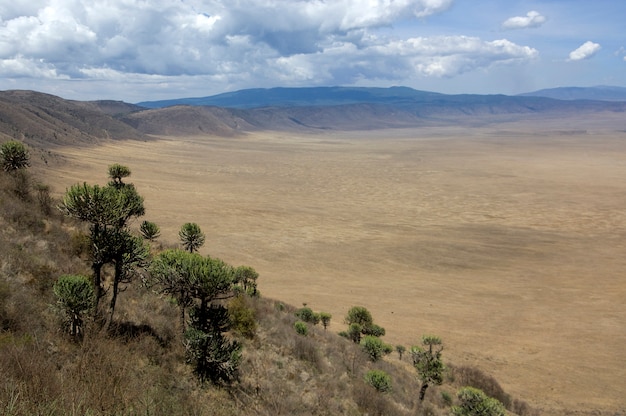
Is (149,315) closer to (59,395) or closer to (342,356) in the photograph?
(342,356)

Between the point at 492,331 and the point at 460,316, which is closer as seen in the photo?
the point at 492,331

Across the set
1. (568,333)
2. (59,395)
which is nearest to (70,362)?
(59,395)

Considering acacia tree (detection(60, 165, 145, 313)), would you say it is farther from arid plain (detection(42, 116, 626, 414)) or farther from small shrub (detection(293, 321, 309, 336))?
arid plain (detection(42, 116, 626, 414))

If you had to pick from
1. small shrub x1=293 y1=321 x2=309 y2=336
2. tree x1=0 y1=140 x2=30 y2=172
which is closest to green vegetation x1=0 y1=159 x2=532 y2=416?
small shrub x1=293 y1=321 x2=309 y2=336

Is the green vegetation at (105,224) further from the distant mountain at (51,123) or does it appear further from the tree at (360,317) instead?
the distant mountain at (51,123)

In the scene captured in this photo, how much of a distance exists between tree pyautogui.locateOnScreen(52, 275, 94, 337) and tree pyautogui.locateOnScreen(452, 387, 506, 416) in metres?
12.5

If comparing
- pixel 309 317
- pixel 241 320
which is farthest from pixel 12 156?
pixel 309 317

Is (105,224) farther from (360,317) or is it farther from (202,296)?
(360,317)

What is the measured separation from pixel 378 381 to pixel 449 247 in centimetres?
3337

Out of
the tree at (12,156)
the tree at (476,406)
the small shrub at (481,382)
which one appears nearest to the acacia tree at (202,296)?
the tree at (476,406)

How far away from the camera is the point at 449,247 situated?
45.4 metres

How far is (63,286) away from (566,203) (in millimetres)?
73824

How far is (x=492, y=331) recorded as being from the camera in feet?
87.2

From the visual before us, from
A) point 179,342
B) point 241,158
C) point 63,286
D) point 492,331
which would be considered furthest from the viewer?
point 241,158
